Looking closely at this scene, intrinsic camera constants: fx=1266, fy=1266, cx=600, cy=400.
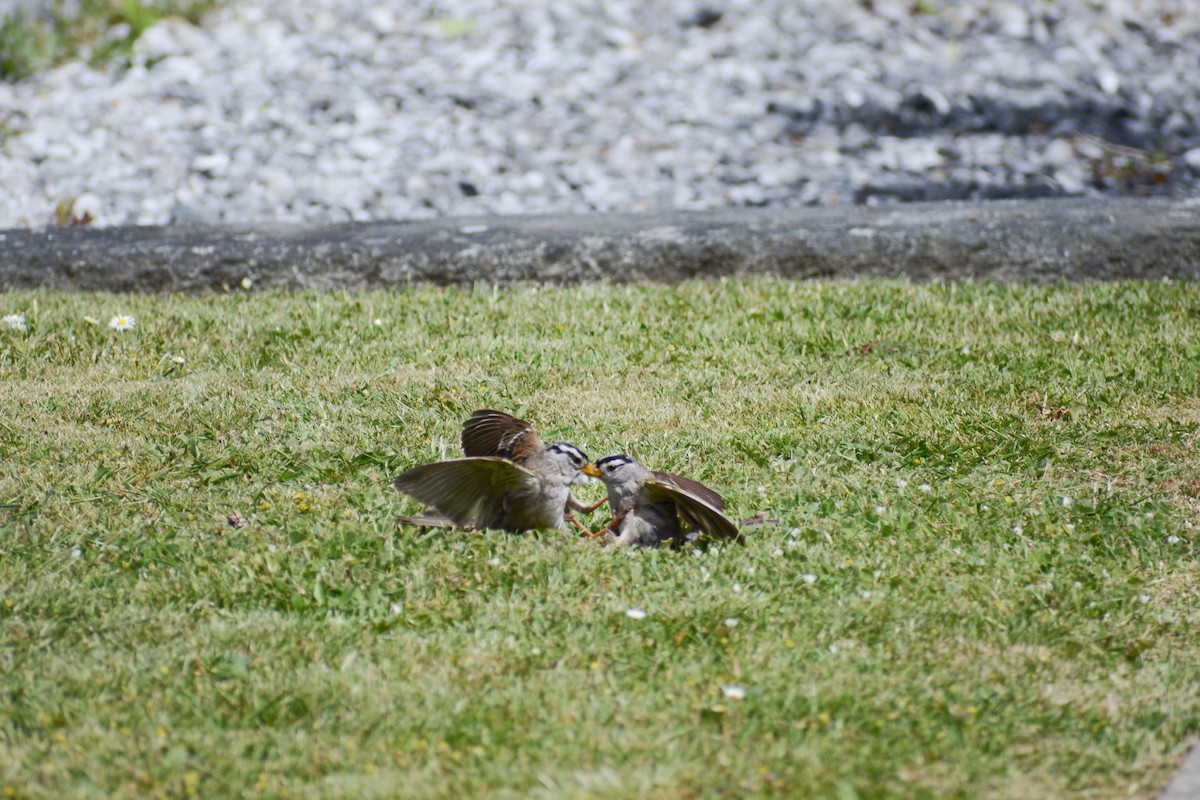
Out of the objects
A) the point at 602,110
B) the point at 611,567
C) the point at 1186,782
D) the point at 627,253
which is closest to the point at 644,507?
the point at 611,567

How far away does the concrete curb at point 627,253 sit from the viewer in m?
5.56

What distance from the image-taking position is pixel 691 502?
305 cm

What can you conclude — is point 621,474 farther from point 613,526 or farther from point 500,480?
point 500,480

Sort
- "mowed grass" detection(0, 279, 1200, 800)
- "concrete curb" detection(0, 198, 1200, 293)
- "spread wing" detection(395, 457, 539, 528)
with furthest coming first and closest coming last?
"concrete curb" detection(0, 198, 1200, 293), "spread wing" detection(395, 457, 539, 528), "mowed grass" detection(0, 279, 1200, 800)

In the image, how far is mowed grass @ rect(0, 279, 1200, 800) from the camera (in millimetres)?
2328

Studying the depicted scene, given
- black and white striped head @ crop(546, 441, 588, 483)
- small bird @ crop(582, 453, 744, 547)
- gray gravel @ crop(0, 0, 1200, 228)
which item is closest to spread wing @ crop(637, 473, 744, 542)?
small bird @ crop(582, 453, 744, 547)

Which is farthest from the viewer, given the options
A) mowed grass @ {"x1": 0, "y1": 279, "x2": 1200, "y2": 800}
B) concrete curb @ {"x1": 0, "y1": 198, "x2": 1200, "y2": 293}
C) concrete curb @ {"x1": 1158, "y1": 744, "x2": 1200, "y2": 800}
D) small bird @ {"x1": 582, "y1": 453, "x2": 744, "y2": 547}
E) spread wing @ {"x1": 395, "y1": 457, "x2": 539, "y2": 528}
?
concrete curb @ {"x1": 0, "y1": 198, "x2": 1200, "y2": 293}

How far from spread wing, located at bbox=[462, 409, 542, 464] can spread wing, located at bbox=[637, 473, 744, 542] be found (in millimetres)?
324

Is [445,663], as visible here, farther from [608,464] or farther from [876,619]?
[876,619]

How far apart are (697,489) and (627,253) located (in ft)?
8.65

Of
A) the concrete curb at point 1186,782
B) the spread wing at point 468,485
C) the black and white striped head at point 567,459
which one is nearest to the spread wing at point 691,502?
the black and white striped head at point 567,459

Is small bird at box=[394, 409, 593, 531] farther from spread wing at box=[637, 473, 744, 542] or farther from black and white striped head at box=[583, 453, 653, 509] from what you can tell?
spread wing at box=[637, 473, 744, 542]

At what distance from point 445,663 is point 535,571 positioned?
0.44m

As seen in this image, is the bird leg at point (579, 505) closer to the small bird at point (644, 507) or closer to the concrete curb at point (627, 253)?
the small bird at point (644, 507)
